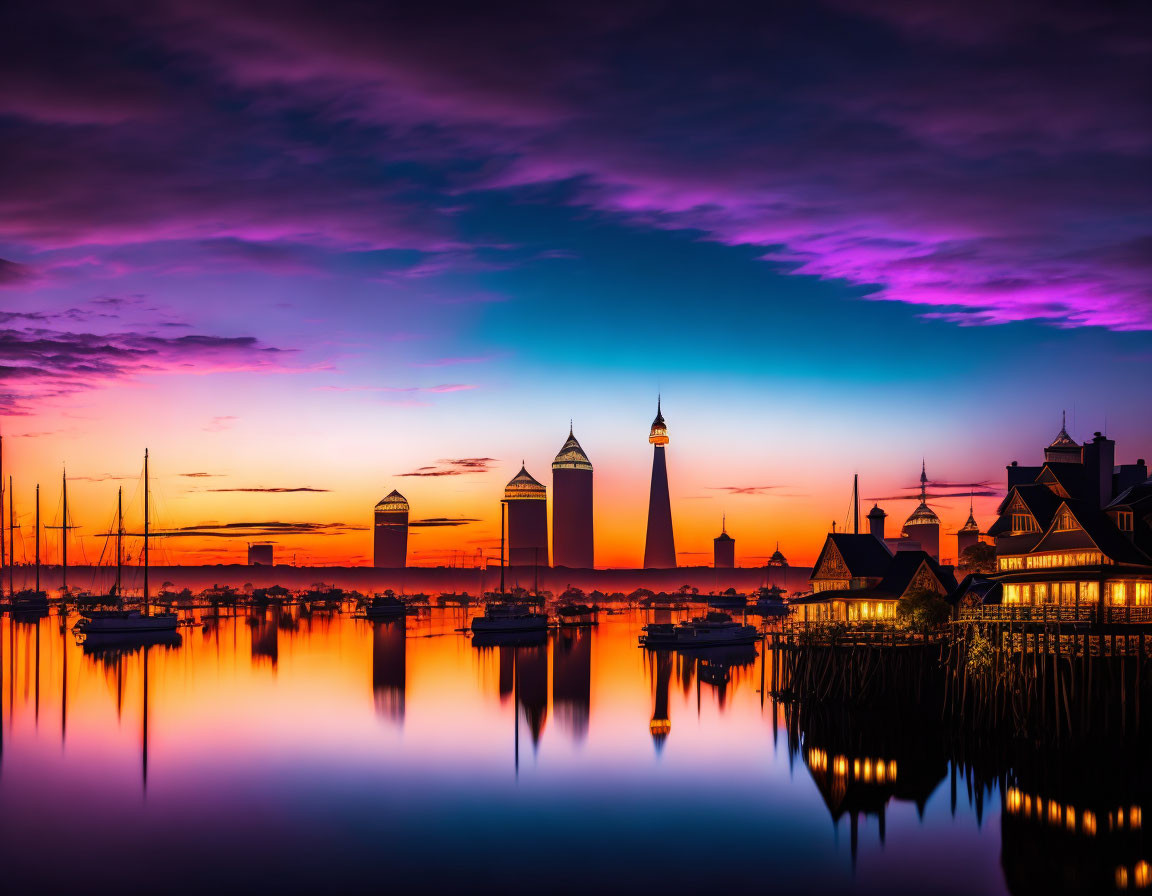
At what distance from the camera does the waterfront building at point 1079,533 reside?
5756 centimetres

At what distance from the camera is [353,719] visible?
78.4 metres

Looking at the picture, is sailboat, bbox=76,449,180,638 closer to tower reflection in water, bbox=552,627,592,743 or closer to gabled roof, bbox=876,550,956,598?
tower reflection in water, bbox=552,627,592,743

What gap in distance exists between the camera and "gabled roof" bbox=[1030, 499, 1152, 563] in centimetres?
5828

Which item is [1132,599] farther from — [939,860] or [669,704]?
[669,704]

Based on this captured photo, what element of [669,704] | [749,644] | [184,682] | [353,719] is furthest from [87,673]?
[749,644]

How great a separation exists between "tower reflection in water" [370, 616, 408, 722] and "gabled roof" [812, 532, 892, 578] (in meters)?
36.7

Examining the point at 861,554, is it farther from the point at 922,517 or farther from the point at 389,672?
the point at 922,517

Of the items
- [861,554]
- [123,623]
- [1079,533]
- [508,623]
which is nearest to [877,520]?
[861,554]

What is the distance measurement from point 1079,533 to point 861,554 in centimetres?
2873

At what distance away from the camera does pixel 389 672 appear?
110062 mm

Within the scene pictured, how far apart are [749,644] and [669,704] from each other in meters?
63.3

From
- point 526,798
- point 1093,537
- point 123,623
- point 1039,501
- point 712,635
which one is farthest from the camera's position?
point 123,623

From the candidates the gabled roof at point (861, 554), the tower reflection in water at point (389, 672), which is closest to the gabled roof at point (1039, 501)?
the gabled roof at point (861, 554)

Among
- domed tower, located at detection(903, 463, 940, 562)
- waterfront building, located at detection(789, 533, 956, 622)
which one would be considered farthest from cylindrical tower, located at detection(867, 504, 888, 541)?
domed tower, located at detection(903, 463, 940, 562)
